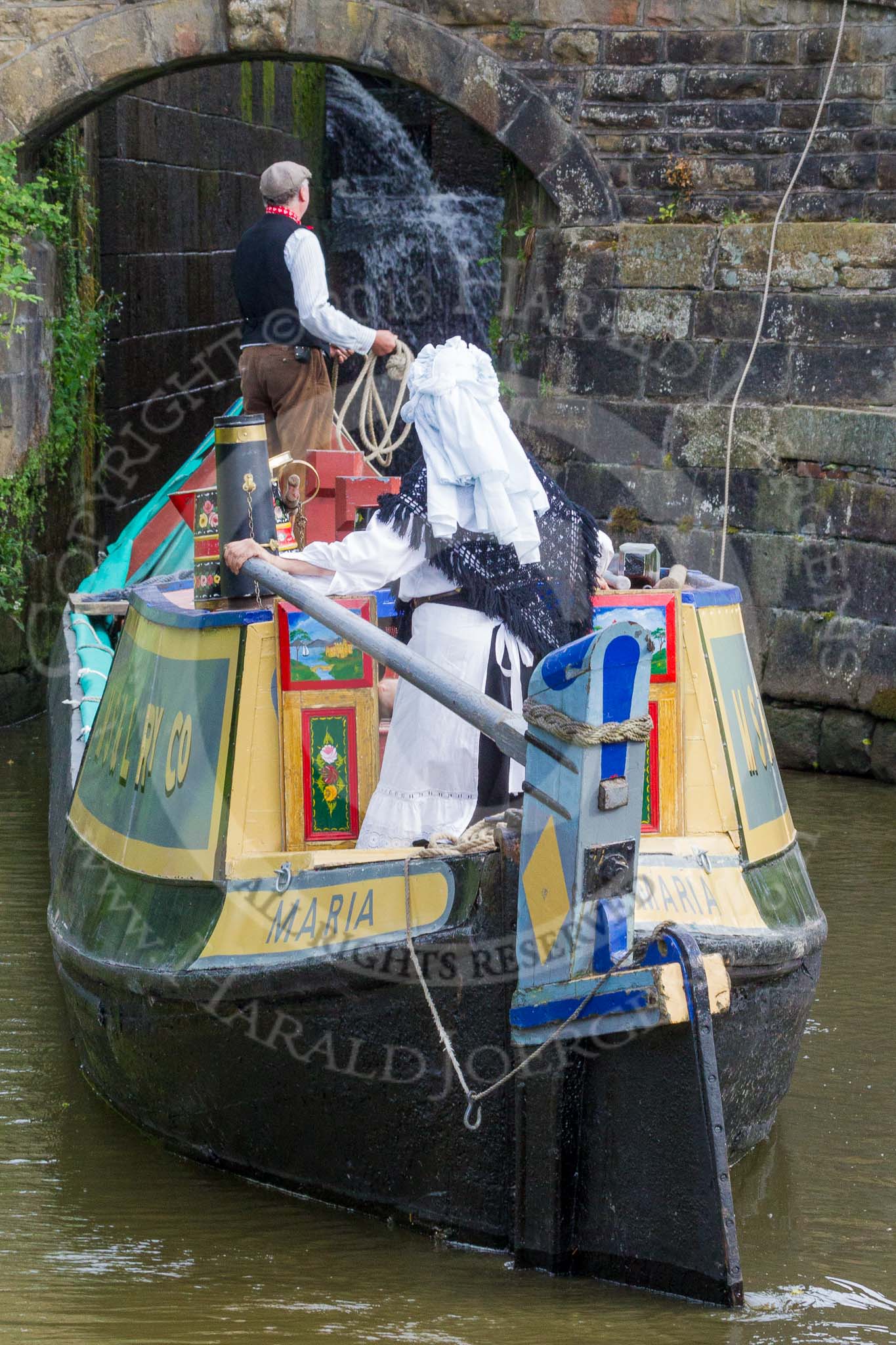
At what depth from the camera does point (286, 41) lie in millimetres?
8750

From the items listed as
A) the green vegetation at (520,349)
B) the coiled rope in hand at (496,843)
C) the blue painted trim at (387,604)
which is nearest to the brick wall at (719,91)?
the green vegetation at (520,349)

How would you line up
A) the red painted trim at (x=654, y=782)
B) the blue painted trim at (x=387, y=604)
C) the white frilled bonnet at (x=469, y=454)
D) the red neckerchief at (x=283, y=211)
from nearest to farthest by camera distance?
the white frilled bonnet at (x=469, y=454), the red painted trim at (x=654, y=782), the blue painted trim at (x=387, y=604), the red neckerchief at (x=283, y=211)

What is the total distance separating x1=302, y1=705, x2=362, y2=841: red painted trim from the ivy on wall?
192 inches

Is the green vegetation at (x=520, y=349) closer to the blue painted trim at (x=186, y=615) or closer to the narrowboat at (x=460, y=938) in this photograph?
the narrowboat at (x=460, y=938)

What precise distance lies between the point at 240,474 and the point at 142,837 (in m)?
1.02

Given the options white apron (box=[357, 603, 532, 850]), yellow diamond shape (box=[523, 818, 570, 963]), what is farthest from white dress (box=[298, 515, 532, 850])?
yellow diamond shape (box=[523, 818, 570, 963])

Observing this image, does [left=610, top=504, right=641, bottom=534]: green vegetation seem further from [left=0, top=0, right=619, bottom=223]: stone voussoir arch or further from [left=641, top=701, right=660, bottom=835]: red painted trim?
[left=641, top=701, right=660, bottom=835]: red painted trim

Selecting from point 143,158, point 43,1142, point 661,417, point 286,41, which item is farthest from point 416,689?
point 143,158

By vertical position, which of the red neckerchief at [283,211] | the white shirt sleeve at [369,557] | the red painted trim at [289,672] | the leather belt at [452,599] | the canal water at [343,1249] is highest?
the red neckerchief at [283,211]

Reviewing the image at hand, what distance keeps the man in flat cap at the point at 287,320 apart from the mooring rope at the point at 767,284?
96.7 inches

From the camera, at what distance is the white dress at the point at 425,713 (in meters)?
4.27

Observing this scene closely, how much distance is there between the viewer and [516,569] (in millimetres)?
4324

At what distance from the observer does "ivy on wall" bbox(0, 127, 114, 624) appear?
8.94 m

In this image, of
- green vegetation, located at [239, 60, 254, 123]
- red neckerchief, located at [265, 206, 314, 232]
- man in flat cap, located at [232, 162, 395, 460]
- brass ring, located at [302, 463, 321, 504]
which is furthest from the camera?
green vegetation, located at [239, 60, 254, 123]
